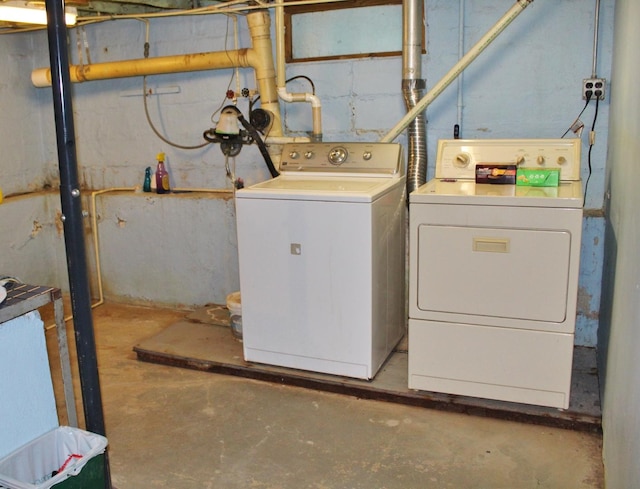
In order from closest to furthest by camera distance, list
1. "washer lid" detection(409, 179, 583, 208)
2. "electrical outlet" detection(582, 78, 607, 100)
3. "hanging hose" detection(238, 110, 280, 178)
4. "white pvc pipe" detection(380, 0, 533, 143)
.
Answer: "washer lid" detection(409, 179, 583, 208)
"white pvc pipe" detection(380, 0, 533, 143)
"electrical outlet" detection(582, 78, 607, 100)
"hanging hose" detection(238, 110, 280, 178)

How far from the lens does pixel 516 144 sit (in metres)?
2.97

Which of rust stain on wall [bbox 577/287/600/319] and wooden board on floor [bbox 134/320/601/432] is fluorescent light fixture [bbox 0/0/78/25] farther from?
rust stain on wall [bbox 577/287/600/319]

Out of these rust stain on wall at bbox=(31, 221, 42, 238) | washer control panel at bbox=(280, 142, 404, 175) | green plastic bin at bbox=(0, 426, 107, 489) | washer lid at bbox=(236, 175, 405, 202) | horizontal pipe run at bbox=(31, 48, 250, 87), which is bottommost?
green plastic bin at bbox=(0, 426, 107, 489)

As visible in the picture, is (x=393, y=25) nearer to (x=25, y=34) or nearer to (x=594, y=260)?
(x=594, y=260)

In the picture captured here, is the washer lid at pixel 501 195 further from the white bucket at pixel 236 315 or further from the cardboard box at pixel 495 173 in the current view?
the white bucket at pixel 236 315

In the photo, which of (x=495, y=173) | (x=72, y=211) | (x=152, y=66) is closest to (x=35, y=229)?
(x=152, y=66)

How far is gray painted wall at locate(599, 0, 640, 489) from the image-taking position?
1.72 meters

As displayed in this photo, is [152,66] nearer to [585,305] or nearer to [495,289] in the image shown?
[495,289]

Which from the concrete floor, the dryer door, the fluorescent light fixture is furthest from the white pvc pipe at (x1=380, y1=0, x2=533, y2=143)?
the fluorescent light fixture

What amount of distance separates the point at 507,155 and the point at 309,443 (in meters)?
1.62

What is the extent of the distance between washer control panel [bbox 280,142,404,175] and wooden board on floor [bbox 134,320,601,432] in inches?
39.2

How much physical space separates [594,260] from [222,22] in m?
2.54

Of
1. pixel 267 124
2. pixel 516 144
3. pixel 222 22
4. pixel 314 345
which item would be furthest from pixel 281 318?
pixel 222 22

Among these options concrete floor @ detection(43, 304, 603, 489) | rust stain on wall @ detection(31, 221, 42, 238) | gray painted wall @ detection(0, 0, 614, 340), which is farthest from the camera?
rust stain on wall @ detection(31, 221, 42, 238)
